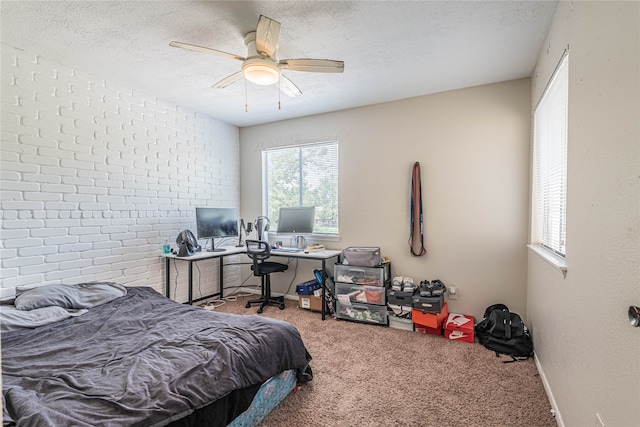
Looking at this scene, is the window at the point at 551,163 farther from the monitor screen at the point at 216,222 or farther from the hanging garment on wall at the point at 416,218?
the monitor screen at the point at 216,222

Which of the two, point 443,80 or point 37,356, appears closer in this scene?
point 37,356

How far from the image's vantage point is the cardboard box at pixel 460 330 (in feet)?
9.59

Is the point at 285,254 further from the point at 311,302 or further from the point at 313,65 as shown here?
the point at 313,65

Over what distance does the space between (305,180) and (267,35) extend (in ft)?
7.92

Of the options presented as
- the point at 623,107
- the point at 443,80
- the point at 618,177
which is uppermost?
the point at 443,80

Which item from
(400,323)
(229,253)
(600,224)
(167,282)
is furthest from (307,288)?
(600,224)

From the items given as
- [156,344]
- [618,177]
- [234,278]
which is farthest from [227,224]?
[618,177]

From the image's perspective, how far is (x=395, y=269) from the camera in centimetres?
366

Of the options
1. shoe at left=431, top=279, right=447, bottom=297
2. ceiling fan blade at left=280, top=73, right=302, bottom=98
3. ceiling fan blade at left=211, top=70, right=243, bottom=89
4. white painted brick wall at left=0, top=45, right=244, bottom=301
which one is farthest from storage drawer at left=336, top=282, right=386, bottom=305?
ceiling fan blade at left=211, top=70, right=243, bottom=89

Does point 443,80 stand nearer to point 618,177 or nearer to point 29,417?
point 618,177

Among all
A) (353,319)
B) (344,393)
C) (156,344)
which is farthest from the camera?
(353,319)

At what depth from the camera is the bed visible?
133 cm

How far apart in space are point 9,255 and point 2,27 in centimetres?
165

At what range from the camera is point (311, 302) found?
379cm
